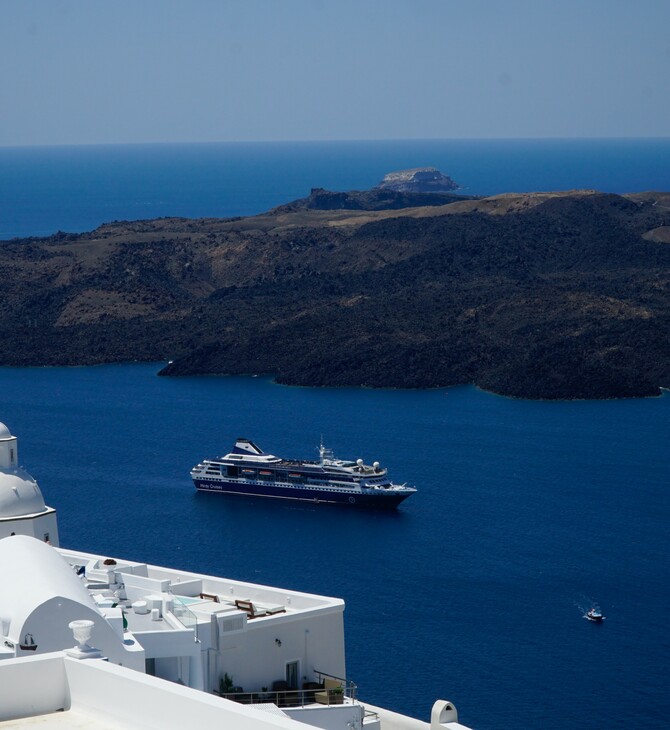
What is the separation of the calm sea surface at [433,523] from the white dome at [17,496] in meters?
12.9

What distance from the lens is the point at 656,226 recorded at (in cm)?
13000

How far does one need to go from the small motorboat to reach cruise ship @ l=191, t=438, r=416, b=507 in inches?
657

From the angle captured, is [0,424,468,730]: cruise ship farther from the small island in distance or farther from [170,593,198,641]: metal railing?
the small island in distance

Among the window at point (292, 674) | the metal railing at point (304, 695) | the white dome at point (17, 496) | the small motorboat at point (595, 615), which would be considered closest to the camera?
the metal railing at point (304, 695)

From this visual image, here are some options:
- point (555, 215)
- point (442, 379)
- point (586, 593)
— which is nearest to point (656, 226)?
point (555, 215)

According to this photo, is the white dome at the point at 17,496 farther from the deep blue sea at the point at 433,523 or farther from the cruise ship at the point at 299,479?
the cruise ship at the point at 299,479

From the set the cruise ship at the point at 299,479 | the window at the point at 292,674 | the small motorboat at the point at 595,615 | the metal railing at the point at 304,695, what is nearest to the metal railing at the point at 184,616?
the metal railing at the point at 304,695

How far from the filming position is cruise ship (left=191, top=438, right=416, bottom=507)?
62062 millimetres

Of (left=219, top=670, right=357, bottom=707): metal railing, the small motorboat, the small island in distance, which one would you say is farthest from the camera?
the small island in distance

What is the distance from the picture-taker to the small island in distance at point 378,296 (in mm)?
90062

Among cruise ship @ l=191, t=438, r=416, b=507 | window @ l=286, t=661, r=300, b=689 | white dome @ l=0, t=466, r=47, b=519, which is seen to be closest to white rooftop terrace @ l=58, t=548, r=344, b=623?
window @ l=286, t=661, r=300, b=689

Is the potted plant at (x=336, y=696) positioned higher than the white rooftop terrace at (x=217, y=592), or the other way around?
the white rooftop terrace at (x=217, y=592)

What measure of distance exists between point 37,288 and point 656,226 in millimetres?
48371

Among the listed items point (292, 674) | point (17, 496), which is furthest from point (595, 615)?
point (292, 674)
